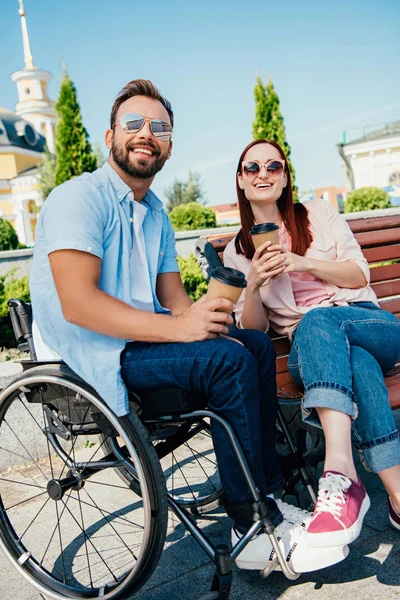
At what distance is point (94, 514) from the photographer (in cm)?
296

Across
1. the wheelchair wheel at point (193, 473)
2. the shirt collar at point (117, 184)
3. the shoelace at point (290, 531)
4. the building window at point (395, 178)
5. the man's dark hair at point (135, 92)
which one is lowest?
the wheelchair wheel at point (193, 473)

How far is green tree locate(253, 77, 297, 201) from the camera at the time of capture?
61.3ft

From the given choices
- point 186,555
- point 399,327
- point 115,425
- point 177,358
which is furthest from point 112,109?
point 186,555

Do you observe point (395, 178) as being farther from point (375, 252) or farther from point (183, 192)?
point (375, 252)

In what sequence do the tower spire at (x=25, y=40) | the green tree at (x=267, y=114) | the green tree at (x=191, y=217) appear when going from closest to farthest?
the green tree at (x=191, y=217)
the green tree at (x=267, y=114)
the tower spire at (x=25, y=40)

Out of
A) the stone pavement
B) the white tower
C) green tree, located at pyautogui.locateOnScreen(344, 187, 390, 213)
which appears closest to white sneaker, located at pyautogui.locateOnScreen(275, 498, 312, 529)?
the stone pavement

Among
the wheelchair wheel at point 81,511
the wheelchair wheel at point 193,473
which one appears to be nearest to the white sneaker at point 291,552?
the wheelchair wheel at point 81,511

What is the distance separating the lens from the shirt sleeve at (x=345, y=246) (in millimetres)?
2836

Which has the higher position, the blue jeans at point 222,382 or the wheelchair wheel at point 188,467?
the blue jeans at point 222,382

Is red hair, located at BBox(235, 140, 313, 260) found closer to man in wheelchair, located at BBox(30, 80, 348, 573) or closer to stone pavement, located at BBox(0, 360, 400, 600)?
man in wheelchair, located at BBox(30, 80, 348, 573)

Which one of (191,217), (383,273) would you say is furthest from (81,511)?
(191,217)

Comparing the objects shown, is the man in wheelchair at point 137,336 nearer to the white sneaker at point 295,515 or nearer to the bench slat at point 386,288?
the white sneaker at point 295,515

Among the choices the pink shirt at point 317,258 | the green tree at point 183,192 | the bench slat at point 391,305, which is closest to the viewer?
the pink shirt at point 317,258

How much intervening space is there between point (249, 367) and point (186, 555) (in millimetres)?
990
